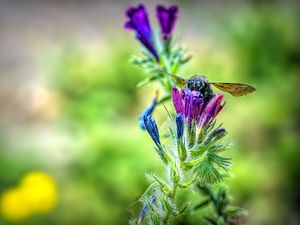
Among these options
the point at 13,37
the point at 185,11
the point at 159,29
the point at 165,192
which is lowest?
the point at 165,192

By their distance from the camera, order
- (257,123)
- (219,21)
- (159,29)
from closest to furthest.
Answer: (159,29) < (257,123) < (219,21)

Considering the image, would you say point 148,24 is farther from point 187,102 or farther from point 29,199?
point 29,199

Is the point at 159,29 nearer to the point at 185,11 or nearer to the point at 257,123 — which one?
the point at 257,123

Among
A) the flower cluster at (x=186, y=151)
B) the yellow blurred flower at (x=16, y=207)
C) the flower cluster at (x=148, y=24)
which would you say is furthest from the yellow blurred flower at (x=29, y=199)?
the flower cluster at (x=186, y=151)

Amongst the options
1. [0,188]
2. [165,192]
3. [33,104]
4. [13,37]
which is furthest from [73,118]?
[165,192]

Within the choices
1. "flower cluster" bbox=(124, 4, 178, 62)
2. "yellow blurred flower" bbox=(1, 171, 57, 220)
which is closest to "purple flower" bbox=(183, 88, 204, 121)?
"flower cluster" bbox=(124, 4, 178, 62)

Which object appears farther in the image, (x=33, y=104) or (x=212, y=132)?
(x=33, y=104)

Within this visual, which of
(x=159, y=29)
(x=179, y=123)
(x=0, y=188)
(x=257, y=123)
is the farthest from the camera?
(x=257, y=123)
